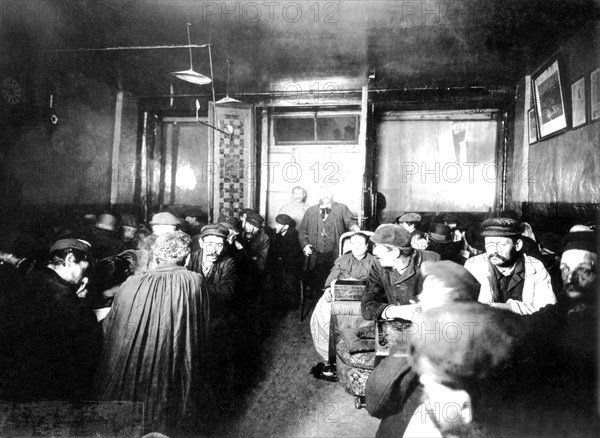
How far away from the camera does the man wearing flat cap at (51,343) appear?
2.34 m

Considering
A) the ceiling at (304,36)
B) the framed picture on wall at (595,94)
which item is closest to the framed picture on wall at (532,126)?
the ceiling at (304,36)

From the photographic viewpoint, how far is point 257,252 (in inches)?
223

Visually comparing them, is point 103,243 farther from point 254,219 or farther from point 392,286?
point 392,286

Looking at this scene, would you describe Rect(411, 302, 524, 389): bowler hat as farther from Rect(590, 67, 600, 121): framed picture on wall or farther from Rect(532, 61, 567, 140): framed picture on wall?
Rect(532, 61, 567, 140): framed picture on wall

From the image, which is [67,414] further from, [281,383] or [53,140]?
[53,140]

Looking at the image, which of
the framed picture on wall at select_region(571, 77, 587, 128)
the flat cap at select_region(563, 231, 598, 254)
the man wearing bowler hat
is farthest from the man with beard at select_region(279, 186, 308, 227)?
the flat cap at select_region(563, 231, 598, 254)

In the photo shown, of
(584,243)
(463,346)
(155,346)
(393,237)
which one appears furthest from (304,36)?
(463,346)

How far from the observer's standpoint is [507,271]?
2758 mm

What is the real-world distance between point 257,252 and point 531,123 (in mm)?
4812

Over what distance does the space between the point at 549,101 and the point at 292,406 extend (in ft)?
16.3

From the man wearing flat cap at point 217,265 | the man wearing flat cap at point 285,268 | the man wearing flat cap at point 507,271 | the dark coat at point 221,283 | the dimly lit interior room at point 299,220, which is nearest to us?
the dimly lit interior room at point 299,220

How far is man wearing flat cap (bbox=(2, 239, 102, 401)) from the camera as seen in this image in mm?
2342

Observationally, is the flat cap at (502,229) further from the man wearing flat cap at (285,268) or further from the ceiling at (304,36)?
the man wearing flat cap at (285,268)

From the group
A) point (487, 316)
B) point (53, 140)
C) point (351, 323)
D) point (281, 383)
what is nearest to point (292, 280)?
point (281, 383)
